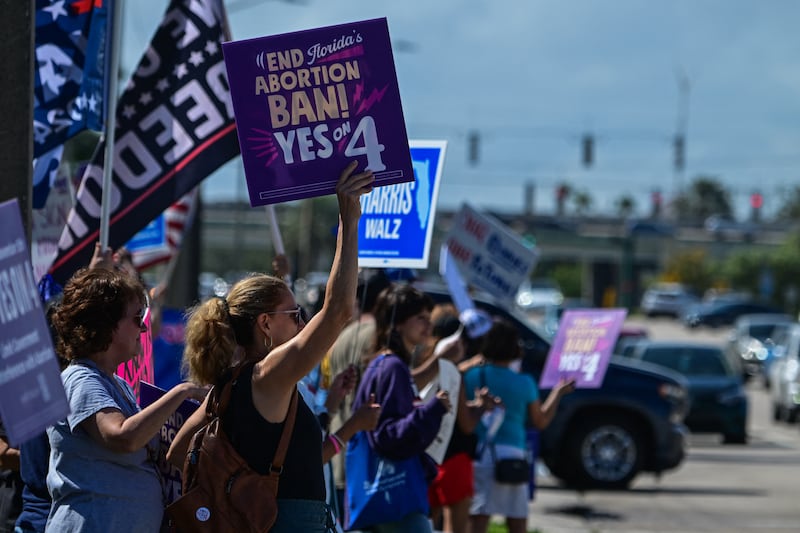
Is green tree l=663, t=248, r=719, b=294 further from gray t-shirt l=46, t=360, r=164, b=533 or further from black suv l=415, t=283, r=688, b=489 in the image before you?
gray t-shirt l=46, t=360, r=164, b=533

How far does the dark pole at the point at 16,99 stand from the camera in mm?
5215

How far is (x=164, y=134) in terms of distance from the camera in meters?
6.62

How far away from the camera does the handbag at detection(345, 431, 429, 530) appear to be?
5703 mm

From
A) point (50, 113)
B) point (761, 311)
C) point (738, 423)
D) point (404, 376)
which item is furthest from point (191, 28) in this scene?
point (761, 311)

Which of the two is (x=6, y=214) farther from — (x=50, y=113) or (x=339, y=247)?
(x=50, y=113)

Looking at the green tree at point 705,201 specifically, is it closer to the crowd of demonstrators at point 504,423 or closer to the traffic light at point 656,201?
the traffic light at point 656,201

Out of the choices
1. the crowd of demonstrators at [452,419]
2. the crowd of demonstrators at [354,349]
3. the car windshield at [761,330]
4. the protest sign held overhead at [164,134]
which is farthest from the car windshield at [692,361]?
the car windshield at [761,330]

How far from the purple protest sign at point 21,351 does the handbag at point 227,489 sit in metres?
0.66

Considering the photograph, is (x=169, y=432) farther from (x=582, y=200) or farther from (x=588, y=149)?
(x=582, y=200)

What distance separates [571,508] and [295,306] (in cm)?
901

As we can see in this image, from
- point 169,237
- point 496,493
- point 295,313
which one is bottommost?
point 496,493

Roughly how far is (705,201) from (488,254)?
441 feet

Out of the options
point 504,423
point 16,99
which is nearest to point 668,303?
point 504,423

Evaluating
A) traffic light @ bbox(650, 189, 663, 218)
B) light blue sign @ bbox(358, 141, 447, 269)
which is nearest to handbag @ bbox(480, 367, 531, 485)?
light blue sign @ bbox(358, 141, 447, 269)
